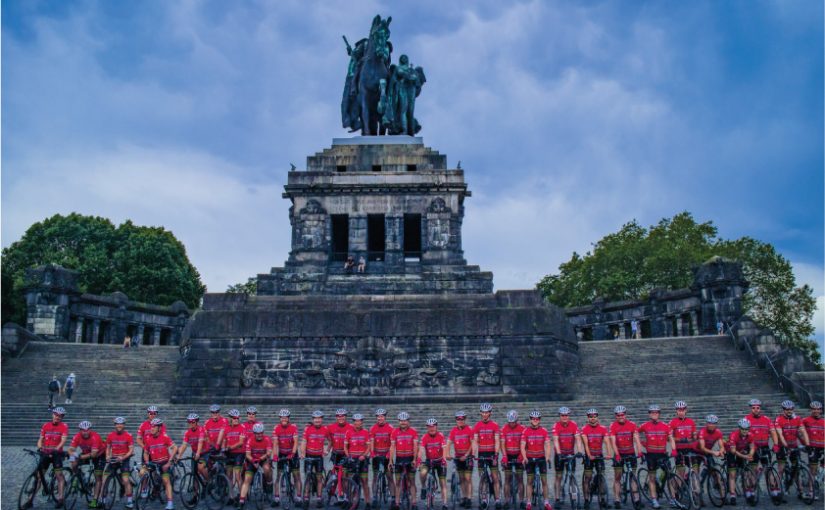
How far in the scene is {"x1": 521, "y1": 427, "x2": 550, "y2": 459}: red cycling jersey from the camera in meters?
12.9

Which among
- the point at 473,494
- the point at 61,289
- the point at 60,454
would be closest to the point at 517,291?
the point at 473,494

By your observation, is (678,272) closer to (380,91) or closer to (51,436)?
(380,91)

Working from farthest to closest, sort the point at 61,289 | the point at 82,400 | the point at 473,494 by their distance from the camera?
the point at 61,289
the point at 82,400
the point at 473,494

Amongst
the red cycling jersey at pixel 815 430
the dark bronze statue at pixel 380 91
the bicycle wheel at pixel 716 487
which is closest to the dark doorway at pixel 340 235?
the dark bronze statue at pixel 380 91

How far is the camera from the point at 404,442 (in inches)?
512

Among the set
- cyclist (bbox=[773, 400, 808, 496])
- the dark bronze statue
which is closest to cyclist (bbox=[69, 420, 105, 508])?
cyclist (bbox=[773, 400, 808, 496])

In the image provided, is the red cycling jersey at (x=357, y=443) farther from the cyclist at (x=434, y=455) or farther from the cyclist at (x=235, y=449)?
the cyclist at (x=235, y=449)

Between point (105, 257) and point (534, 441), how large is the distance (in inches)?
1642

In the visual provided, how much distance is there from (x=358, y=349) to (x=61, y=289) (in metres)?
19.1

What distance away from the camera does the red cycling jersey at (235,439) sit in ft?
44.2

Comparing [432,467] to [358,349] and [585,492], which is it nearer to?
[585,492]

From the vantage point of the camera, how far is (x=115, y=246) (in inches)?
1983

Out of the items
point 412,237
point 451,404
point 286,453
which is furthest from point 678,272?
point 286,453

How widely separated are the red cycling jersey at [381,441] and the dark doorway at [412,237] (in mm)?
20473
